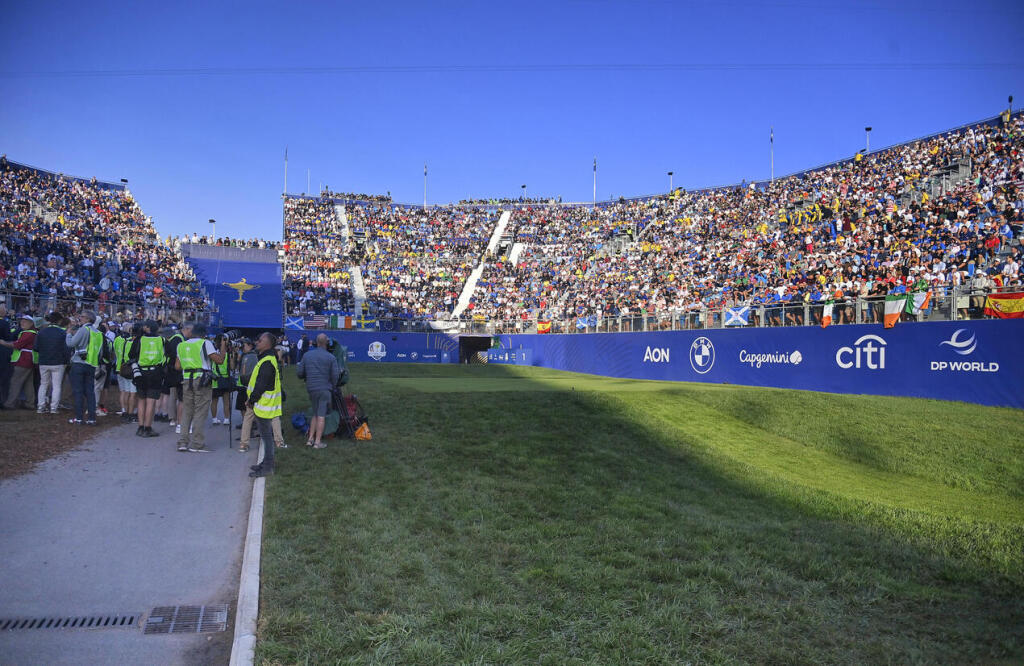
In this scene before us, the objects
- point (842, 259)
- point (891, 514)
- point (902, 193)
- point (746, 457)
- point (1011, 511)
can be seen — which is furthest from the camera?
point (902, 193)

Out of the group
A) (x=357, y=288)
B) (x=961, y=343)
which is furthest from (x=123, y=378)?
(x=357, y=288)

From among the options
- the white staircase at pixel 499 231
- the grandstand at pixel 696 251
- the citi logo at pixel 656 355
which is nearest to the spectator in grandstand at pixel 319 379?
the grandstand at pixel 696 251

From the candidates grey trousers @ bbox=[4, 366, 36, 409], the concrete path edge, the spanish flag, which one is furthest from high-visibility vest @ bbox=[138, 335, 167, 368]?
the spanish flag

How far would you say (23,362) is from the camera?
13.5m

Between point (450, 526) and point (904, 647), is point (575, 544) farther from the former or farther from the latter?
point (904, 647)

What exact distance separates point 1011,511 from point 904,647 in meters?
7.50

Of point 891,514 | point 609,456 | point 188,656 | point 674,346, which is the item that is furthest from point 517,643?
point 674,346

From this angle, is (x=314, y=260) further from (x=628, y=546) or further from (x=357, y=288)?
(x=628, y=546)

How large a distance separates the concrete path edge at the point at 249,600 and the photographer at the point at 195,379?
4.12m

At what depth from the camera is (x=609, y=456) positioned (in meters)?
11.2

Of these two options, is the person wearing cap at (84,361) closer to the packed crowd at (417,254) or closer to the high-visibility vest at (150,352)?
the high-visibility vest at (150,352)

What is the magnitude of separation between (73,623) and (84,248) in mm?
38518

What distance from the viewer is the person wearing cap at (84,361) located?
40.2 feet

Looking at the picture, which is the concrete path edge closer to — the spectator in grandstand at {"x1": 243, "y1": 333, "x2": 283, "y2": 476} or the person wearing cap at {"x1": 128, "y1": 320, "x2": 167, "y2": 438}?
the spectator in grandstand at {"x1": 243, "y1": 333, "x2": 283, "y2": 476}
